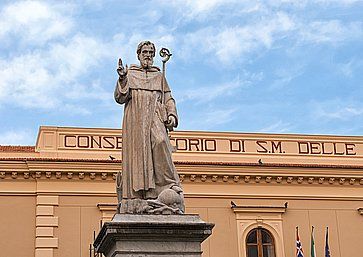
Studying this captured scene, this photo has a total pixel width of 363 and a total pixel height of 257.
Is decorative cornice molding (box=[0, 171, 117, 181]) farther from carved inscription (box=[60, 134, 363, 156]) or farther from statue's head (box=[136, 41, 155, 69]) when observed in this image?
statue's head (box=[136, 41, 155, 69])

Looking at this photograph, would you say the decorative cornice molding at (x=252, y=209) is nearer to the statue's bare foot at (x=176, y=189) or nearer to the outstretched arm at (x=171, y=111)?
the outstretched arm at (x=171, y=111)

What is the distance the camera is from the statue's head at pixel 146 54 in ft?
34.9

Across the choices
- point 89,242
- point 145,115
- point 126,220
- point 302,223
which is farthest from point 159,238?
point 302,223

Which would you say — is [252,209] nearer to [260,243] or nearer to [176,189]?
[260,243]

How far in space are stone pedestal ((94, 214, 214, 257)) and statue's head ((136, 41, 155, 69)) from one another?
83.6 inches

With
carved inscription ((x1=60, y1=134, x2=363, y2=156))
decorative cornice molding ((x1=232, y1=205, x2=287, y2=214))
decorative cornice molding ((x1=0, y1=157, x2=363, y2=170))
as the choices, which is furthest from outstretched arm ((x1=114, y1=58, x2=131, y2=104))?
decorative cornice molding ((x1=232, y1=205, x2=287, y2=214))

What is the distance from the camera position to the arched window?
2805 cm

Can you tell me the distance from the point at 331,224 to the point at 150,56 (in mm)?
19310

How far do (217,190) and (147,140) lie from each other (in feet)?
60.0

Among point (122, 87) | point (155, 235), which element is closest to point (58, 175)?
point (122, 87)

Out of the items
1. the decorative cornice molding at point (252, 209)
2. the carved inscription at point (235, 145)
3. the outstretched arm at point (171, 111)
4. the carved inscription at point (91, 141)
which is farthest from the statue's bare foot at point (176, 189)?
the carved inscription at point (91, 141)

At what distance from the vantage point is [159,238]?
948cm

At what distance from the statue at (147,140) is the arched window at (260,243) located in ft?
59.5

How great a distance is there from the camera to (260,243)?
28.1m
